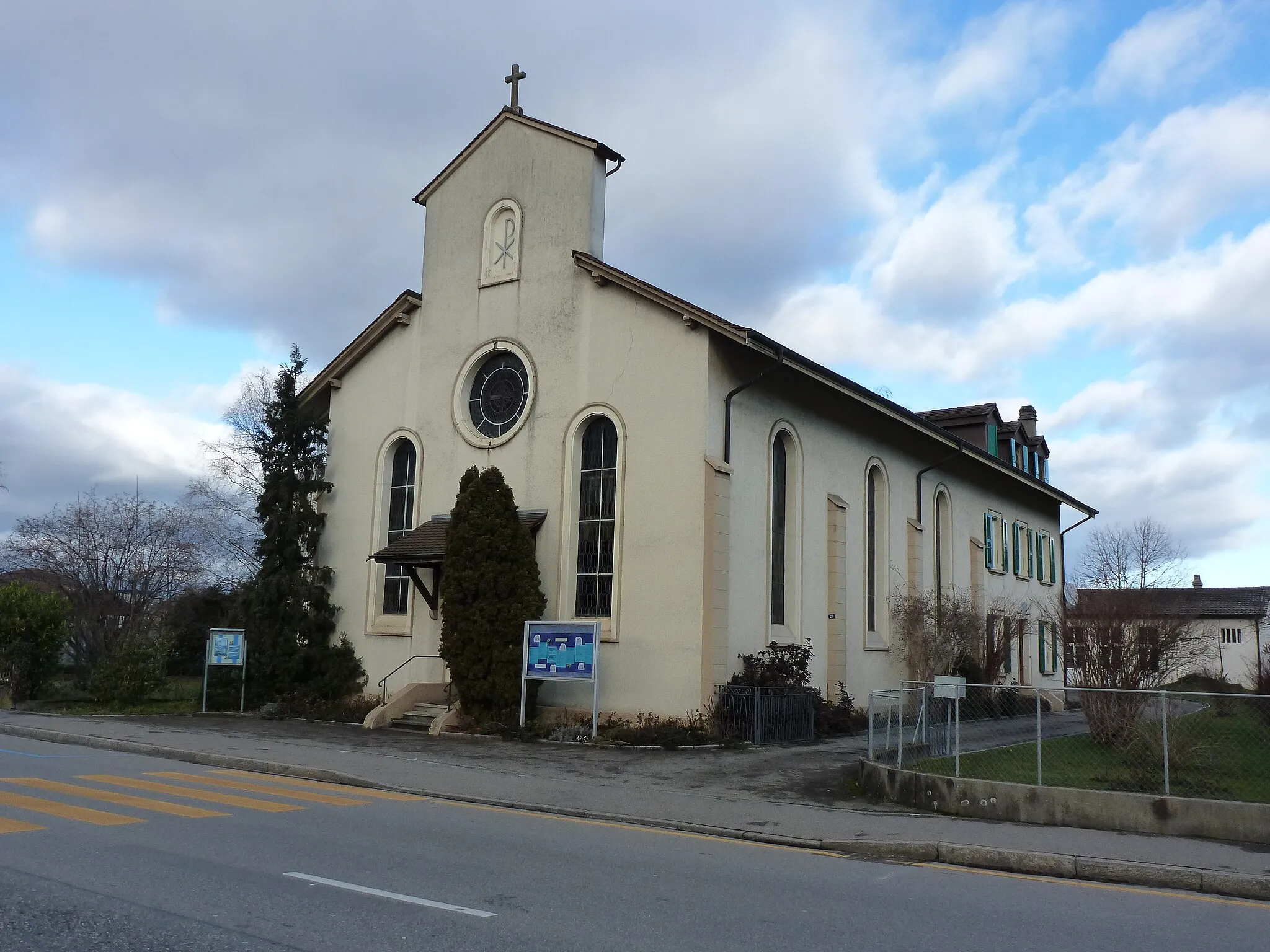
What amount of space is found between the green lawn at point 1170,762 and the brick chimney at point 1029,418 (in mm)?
28452

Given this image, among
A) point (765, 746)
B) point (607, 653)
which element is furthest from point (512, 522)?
point (765, 746)

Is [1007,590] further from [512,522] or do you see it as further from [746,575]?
[512,522]

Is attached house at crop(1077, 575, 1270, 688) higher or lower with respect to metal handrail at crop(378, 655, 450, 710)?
higher

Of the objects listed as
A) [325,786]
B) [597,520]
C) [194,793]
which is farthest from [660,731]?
[194,793]

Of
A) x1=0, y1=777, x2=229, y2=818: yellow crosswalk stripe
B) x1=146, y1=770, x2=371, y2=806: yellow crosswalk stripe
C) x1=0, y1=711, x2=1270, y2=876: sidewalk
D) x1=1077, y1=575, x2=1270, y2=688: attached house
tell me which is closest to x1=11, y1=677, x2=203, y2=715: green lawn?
x1=0, y1=711, x2=1270, y2=876: sidewalk

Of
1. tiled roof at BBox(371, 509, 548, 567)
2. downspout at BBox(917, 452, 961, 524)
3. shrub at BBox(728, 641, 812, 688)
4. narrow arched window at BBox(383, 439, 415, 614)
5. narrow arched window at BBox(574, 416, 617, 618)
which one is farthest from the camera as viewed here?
downspout at BBox(917, 452, 961, 524)

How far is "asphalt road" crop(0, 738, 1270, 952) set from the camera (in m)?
6.24

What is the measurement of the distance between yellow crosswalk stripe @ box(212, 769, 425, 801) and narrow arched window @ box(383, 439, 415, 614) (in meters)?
8.36

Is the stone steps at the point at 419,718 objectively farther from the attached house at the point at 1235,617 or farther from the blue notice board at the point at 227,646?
the attached house at the point at 1235,617

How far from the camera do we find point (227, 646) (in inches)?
899

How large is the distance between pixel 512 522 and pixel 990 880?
12461 millimetres

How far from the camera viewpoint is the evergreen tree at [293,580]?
23.0 m

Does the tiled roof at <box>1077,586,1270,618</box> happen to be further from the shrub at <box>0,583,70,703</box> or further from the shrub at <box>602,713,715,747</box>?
the shrub at <box>0,583,70,703</box>

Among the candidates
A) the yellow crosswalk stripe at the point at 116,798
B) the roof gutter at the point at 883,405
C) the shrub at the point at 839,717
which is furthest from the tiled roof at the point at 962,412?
the yellow crosswalk stripe at the point at 116,798
